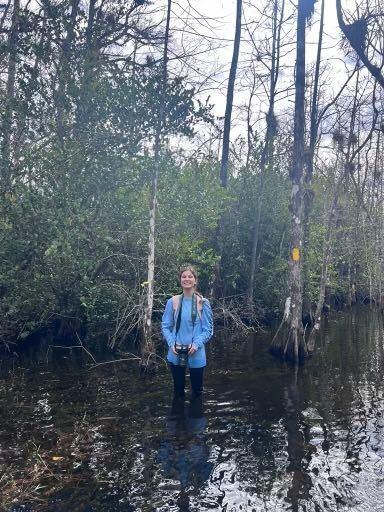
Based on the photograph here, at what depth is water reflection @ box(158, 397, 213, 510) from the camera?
4.89 m

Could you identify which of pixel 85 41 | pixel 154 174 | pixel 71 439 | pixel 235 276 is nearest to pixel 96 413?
pixel 71 439

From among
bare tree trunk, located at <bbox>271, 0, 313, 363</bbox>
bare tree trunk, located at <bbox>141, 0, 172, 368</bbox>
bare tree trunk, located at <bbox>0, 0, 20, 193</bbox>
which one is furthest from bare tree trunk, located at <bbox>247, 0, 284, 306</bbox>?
bare tree trunk, located at <bbox>0, 0, 20, 193</bbox>

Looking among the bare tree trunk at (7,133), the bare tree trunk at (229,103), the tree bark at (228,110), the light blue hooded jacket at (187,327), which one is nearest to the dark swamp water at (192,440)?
the light blue hooded jacket at (187,327)

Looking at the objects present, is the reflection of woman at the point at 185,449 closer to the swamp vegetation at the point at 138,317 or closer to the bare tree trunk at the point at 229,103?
the swamp vegetation at the point at 138,317

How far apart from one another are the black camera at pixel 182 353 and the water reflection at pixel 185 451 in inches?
28.1

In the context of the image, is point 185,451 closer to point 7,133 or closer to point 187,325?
point 187,325

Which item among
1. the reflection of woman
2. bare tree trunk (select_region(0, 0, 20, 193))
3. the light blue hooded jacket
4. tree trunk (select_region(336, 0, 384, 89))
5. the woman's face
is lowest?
the reflection of woman

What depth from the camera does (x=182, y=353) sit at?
288 inches

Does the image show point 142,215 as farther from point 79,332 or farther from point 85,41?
point 85,41

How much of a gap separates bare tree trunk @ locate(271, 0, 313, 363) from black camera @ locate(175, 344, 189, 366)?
4382 mm

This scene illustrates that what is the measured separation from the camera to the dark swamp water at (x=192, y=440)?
4.57 meters

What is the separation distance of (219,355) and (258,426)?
17.8 feet

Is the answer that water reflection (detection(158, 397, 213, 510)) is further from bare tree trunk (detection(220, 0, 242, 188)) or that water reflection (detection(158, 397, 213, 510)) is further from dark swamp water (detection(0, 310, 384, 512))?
bare tree trunk (detection(220, 0, 242, 188))

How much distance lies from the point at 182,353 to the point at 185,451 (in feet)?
5.98
